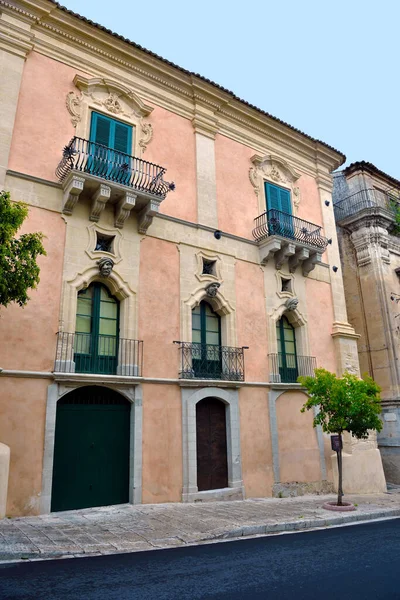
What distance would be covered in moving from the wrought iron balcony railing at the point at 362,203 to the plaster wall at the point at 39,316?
602 inches

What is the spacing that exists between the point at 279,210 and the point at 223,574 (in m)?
13.3

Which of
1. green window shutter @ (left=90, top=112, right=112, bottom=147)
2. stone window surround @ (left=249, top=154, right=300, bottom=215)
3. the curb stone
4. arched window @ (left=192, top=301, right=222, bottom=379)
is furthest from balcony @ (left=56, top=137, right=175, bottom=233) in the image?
the curb stone

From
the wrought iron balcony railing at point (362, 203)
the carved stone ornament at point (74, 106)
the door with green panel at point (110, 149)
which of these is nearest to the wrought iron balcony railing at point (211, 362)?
the door with green panel at point (110, 149)

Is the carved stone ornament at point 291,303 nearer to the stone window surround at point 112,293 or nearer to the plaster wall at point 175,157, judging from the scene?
the plaster wall at point 175,157

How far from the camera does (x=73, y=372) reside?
1059 cm

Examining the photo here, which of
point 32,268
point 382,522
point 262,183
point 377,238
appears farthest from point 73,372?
point 377,238

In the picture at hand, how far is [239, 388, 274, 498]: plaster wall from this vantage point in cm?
1296

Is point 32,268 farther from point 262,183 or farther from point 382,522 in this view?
point 262,183

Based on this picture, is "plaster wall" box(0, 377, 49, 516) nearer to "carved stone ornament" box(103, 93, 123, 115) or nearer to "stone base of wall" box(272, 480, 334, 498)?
"stone base of wall" box(272, 480, 334, 498)

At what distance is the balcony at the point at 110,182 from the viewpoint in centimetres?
1150

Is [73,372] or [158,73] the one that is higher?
[158,73]

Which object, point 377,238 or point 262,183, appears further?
point 377,238

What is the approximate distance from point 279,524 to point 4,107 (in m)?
12.3

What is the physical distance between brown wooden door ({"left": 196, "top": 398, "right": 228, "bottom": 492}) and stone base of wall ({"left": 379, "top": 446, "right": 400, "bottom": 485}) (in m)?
9.45
